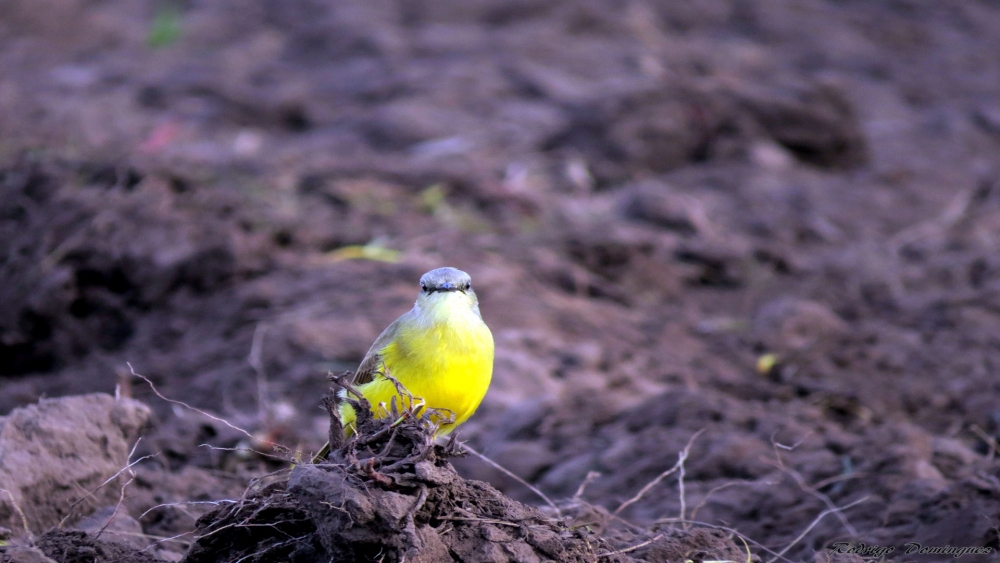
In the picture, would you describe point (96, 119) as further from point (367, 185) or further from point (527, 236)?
point (527, 236)

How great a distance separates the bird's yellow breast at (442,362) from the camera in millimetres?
4426

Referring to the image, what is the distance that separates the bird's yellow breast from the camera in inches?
174

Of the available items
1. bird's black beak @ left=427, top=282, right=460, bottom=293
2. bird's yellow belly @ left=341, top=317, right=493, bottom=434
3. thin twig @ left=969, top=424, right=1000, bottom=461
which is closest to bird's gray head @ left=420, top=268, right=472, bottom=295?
bird's black beak @ left=427, top=282, right=460, bottom=293

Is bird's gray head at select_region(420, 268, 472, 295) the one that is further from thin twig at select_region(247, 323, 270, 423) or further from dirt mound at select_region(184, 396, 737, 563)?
thin twig at select_region(247, 323, 270, 423)

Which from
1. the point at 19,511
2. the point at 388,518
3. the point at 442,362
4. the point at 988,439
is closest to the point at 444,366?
the point at 442,362

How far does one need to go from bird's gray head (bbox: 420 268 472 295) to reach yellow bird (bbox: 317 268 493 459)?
0.10 meters

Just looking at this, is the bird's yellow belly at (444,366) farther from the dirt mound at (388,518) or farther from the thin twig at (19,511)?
the thin twig at (19,511)

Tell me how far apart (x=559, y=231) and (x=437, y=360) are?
20.7 feet

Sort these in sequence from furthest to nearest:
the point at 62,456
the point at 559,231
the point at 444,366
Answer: the point at 559,231 → the point at 62,456 → the point at 444,366

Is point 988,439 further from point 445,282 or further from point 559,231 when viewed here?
point 559,231

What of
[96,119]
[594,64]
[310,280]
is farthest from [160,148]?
[594,64]

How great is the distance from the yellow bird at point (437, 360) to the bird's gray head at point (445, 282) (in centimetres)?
10

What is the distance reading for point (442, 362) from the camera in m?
4.43

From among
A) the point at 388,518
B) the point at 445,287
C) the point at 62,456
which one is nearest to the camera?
the point at 388,518
